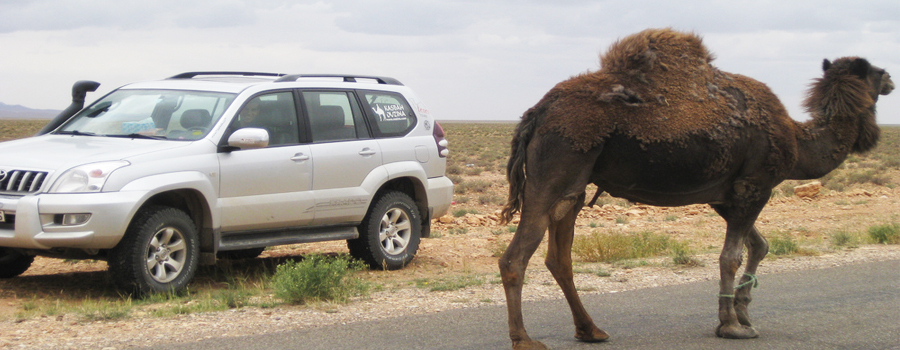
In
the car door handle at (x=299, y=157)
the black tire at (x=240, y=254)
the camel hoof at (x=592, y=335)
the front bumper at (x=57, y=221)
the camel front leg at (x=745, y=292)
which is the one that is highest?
the car door handle at (x=299, y=157)

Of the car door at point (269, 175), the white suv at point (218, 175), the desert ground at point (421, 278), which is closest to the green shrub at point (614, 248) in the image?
the desert ground at point (421, 278)

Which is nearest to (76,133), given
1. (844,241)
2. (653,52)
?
(653,52)

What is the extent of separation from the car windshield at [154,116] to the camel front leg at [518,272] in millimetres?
3972

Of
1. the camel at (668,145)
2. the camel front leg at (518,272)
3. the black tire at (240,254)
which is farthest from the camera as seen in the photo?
the black tire at (240,254)

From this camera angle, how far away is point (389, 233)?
991cm

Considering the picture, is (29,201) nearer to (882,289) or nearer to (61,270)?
(61,270)

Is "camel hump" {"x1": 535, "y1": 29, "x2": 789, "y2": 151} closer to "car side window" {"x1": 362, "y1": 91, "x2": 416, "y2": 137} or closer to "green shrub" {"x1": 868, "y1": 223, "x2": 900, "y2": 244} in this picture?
"car side window" {"x1": 362, "y1": 91, "x2": 416, "y2": 137}

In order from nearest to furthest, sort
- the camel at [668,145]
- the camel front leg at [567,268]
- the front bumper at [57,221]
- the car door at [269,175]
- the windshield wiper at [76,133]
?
the camel at [668,145] → the camel front leg at [567,268] → the front bumper at [57,221] → the car door at [269,175] → the windshield wiper at [76,133]

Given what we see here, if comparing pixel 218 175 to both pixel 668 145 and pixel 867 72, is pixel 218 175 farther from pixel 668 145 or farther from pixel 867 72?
pixel 867 72

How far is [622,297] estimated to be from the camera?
7660 millimetres

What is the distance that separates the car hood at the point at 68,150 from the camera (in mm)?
7223

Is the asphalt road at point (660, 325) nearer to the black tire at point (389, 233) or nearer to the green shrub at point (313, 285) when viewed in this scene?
the green shrub at point (313, 285)

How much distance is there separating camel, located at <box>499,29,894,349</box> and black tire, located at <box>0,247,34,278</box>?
541 cm

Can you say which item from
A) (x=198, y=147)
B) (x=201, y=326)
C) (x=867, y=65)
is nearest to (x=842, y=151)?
(x=867, y=65)
